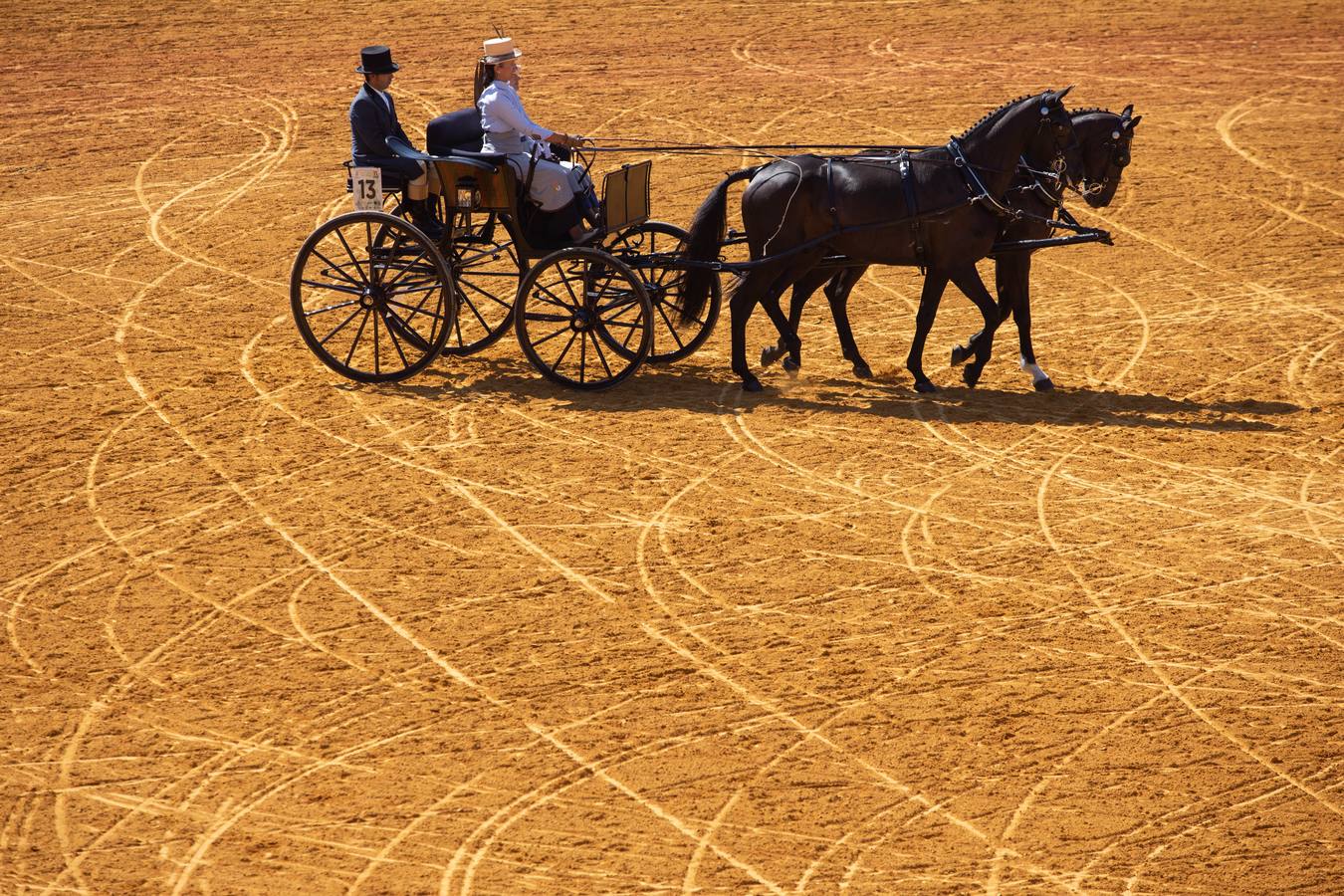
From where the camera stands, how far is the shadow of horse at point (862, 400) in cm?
1080

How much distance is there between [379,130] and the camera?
10.9 meters

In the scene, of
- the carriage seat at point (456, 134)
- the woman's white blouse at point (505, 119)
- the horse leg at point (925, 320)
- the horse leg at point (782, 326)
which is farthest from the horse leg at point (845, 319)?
the woman's white blouse at point (505, 119)

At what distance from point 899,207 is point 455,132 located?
10.2ft

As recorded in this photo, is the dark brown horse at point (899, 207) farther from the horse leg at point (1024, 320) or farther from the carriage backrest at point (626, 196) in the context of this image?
the carriage backrest at point (626, 196)

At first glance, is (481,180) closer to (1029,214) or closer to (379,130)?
(379,130)

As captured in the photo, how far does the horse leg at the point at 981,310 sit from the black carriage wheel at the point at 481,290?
3042mm

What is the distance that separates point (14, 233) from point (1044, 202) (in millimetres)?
9611

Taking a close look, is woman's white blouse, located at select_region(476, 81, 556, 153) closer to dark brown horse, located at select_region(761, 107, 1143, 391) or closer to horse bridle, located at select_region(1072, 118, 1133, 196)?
dark brown horse, located at select_region(761, 107, 1143, 391)

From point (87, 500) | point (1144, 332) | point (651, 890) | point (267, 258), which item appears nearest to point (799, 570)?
point (651, 890)

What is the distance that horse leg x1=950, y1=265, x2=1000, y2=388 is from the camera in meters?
11.0

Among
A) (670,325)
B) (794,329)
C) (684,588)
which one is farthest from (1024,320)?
(684,588)

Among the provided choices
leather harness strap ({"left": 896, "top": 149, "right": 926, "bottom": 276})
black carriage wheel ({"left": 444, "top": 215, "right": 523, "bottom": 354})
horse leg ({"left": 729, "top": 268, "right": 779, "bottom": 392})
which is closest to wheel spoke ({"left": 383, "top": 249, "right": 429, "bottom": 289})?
black carriage wheel ({"left": 444, "top": 215, "right": 523, "bottom": 354})

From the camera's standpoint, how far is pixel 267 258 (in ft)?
47.5

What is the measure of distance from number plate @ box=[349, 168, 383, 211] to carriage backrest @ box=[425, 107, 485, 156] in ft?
1.54
